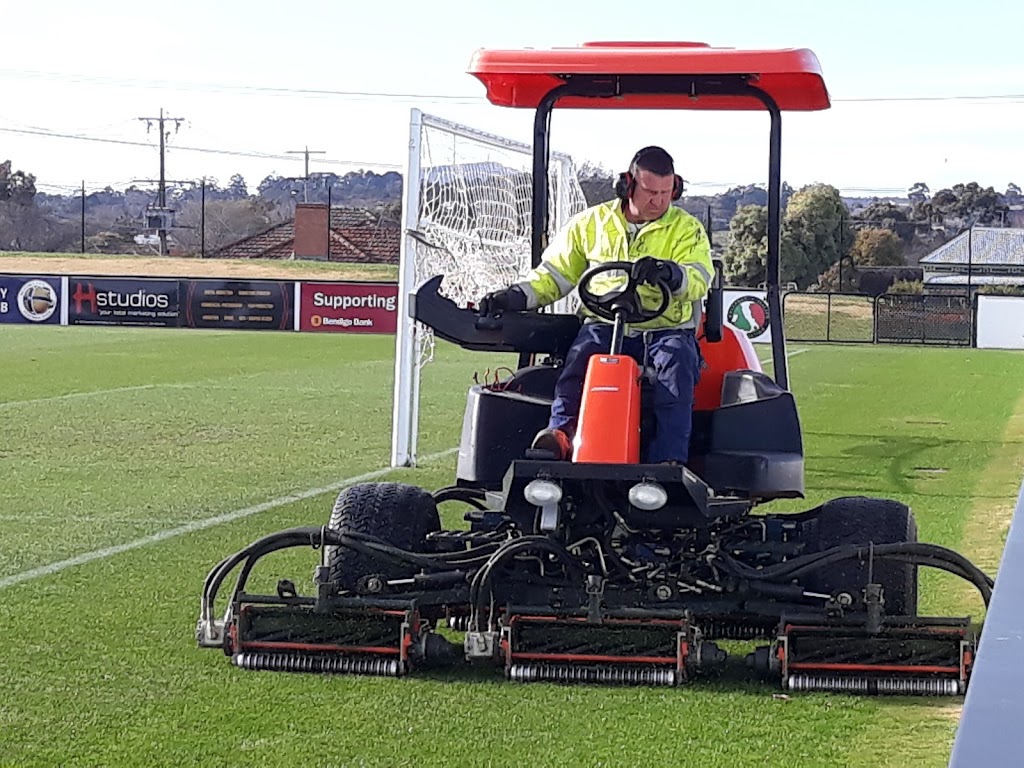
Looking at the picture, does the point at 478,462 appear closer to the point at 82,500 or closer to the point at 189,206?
the point at 82,500

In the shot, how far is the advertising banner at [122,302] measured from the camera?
37219mm

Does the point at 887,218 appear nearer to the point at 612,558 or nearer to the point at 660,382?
the point at 660,382

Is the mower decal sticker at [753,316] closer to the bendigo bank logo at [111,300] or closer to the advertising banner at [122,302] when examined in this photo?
the advertising banner at [122,302]

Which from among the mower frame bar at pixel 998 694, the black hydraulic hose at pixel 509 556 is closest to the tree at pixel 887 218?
the black hydraulic hose at pixel 509 556

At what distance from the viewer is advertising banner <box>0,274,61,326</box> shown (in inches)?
1479

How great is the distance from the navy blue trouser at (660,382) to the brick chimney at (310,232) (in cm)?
7193

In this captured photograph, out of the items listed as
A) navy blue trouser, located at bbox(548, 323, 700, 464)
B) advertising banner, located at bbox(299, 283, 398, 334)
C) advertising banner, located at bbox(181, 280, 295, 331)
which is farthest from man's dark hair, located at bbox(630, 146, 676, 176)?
advertising banner, located at bbox(181, 280, 295, 331)

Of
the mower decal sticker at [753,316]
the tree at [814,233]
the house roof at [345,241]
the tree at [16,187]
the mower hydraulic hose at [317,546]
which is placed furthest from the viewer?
the tree at [16,187]

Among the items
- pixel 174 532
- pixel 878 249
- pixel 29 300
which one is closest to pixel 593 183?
pixel 174 532

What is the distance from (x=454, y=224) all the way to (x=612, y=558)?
32.9ft

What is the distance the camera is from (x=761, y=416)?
684 cm

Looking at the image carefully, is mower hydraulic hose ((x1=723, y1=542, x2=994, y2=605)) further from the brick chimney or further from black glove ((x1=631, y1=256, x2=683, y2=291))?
the brick chimney

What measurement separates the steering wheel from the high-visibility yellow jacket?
0.15 feet

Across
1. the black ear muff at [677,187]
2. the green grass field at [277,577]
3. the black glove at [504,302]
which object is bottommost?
the green grass field at [277,577]
